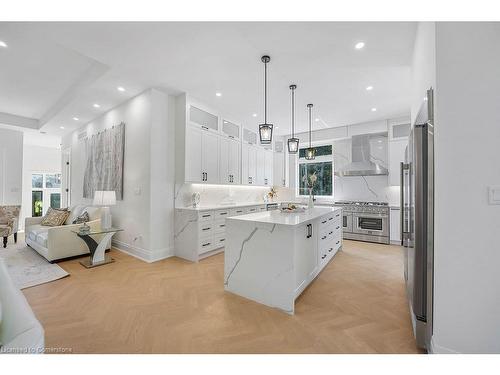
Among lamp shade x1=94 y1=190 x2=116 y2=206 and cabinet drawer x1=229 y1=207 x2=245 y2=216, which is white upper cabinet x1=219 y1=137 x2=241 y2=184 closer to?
cabinet drawer x1=229 y1=207 x2=245 y2=216

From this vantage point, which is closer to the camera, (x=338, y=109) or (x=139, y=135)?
(x=139, y=135)

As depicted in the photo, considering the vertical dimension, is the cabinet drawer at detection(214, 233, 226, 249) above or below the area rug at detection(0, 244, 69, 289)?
above

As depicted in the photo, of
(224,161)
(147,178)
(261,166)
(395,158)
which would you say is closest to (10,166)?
(147,178)

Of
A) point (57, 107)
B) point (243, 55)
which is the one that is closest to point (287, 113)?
point (243, 55)

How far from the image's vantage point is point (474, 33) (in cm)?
150

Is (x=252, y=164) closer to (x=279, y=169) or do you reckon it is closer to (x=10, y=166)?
(x=279, y=169)

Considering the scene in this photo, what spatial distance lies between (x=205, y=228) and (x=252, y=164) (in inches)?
97.3

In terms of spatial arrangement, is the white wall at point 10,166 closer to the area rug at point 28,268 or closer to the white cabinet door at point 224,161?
the area rug at point 28,268

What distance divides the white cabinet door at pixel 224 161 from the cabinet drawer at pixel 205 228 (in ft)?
3.63

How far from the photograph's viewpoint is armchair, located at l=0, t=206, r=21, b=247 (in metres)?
4.30

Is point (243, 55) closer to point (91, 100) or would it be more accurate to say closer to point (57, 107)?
point (91, 100)

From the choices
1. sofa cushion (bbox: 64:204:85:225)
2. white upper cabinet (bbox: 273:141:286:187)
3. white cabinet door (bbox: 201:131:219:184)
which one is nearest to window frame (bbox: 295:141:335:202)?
white upper cabinet (bbox: 273:141:286:187)

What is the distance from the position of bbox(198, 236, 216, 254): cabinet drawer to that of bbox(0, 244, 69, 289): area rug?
184 centimetres
